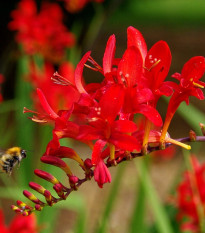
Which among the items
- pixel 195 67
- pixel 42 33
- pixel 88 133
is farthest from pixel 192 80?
pixel 42 33

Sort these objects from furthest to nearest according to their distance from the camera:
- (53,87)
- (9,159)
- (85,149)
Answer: (85,149), (53,87), (9,159)

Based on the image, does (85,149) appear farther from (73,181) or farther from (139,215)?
(73,181)

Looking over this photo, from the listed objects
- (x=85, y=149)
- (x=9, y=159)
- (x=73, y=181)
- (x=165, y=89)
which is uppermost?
(x=165, y=89)

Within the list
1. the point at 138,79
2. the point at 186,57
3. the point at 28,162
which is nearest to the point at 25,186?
the point at 28,162

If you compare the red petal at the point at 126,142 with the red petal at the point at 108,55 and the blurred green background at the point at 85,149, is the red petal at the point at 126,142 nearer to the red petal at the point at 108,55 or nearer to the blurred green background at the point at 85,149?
the red petal at the point at 108,55

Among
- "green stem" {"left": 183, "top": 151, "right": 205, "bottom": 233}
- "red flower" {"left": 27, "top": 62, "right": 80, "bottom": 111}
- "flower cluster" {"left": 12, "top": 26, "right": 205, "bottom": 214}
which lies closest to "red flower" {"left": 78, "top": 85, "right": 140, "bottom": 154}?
"flower cluster" {"left": 12, "top": 26, "right": 205, "bottom": 214}

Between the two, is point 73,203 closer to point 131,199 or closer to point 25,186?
point 25,186
